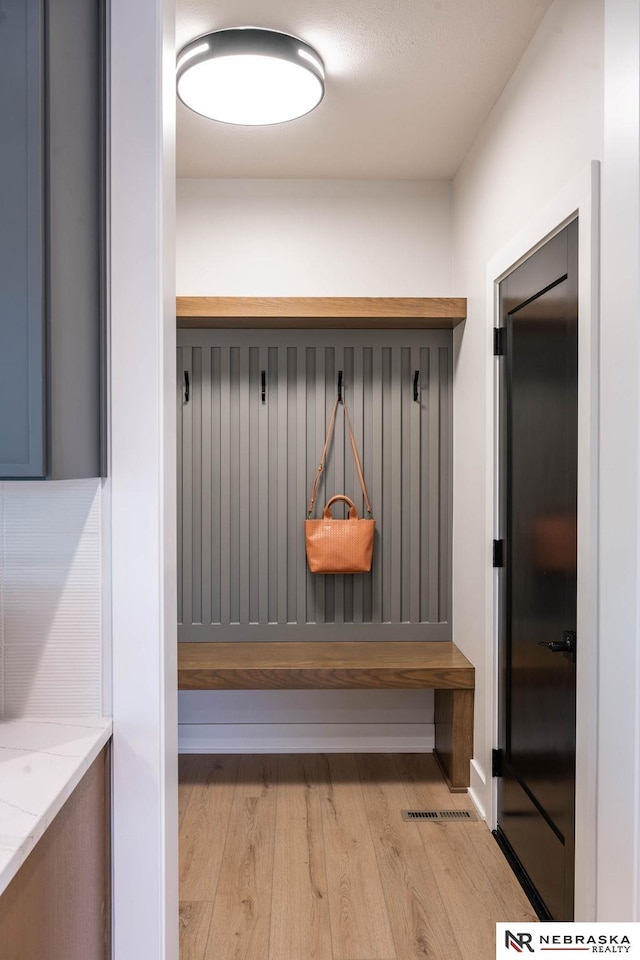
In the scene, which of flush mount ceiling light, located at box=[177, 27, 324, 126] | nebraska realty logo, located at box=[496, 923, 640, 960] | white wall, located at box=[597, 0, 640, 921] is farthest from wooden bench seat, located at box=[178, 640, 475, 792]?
flush mount ceiling light, located at box=[177, 27, 324, 126]

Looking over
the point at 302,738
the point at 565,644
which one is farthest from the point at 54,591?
the point at 302,738

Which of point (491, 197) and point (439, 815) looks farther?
point (439, 815)

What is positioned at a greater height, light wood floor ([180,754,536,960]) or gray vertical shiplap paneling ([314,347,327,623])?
gray vertical shiplap paneling ([314,347,327,623])

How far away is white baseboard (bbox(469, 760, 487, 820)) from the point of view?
2.79 metres

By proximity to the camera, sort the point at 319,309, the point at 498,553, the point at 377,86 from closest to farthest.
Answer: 1. the point at 377,86
2. the point at 498,553
3. the point at 319,309

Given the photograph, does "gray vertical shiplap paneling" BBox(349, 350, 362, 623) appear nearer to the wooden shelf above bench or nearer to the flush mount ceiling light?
the wooden shelf above bench

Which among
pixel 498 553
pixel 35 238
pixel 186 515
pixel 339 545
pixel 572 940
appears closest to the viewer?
pixel 35 238

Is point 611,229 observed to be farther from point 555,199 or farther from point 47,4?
point 47,4

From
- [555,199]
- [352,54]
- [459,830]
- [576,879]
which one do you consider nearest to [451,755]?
[459,830]

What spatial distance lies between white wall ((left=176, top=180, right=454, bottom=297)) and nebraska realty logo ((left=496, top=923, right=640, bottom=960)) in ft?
9.03

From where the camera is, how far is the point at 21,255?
1077 mm

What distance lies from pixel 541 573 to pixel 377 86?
184 cm

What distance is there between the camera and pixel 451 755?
305 centimetres

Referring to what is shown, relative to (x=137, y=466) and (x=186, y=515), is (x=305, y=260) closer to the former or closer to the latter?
(x=186, y=515)
